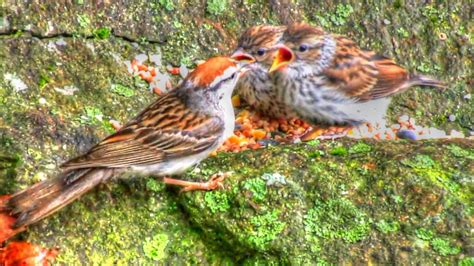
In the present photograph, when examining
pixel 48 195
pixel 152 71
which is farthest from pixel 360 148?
pixel 48 195

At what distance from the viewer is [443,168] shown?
5906 mm

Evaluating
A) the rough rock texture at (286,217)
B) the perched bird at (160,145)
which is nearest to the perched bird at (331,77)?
the perched bird at (160,145)

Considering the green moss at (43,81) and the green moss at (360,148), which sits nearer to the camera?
the green moss at (360,148)

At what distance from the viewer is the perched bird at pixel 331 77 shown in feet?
24.5

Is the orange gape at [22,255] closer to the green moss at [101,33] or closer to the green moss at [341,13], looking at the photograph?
the green moss at [101,33]

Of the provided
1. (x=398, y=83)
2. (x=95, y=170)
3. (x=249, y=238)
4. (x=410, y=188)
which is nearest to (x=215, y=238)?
(x=249, y=238)

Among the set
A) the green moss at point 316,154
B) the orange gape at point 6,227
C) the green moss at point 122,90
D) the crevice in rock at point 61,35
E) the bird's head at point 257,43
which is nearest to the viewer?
the orange gape at point 6,227

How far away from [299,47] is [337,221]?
2.39 meters

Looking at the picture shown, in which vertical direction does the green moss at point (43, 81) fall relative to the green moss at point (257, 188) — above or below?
above

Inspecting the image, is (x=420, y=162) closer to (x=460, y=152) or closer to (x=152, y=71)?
(x=460, y=152)

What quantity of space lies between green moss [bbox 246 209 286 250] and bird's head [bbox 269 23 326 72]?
2.13m

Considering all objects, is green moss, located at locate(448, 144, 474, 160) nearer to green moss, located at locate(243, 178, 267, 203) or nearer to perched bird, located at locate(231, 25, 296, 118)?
green moss, located at locate(243, 178, 267, 203)

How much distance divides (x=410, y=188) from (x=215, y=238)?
121 cm

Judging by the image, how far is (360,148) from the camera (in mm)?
6141
